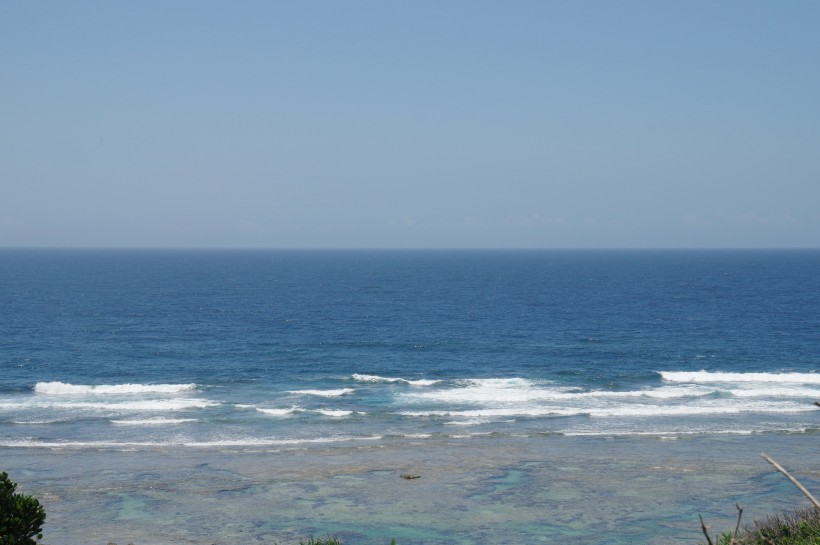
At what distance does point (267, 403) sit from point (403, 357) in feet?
64.7

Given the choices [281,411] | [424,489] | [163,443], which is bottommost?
[424,489]

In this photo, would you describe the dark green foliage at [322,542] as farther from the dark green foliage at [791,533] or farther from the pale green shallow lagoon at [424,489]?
the dark green foliage at [791,533]

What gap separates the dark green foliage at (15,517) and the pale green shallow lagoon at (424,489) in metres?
9.56

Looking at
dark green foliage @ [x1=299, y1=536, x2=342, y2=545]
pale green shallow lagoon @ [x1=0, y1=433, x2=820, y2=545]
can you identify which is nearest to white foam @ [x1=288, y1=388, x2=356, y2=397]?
pale green shallow lagoon @ [x1=0, y1=433, x2=820, y2=545]

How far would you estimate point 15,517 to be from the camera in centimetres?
1827

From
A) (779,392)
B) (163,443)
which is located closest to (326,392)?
(163,443)

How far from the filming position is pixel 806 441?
133 ft

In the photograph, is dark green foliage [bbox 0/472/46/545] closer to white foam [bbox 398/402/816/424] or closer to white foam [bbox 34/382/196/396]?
white foam [bbox 398/402/816/424]

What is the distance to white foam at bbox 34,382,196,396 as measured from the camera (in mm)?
54156

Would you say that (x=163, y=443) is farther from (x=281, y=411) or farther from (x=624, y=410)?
(x=624, y=410)

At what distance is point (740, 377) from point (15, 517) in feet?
174

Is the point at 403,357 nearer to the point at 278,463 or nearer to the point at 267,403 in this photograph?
the point at 267,403

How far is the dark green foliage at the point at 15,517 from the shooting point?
18.1m

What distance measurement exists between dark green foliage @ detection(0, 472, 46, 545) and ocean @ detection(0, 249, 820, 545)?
389 inches
